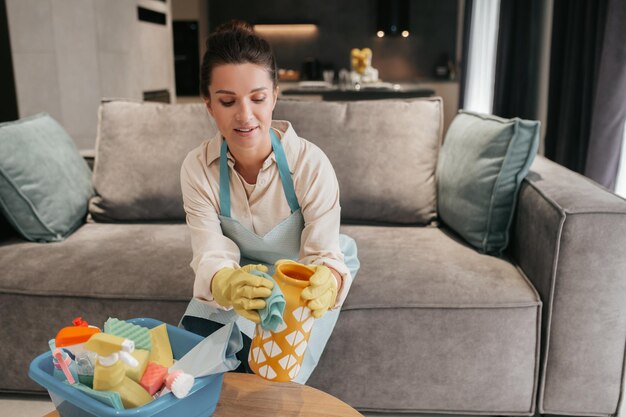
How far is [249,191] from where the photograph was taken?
4.66ft

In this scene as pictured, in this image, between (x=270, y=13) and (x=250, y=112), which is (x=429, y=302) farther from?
(x=270, y=13)

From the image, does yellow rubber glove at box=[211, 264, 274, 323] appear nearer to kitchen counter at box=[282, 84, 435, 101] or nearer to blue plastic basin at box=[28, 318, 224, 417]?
blue plastic basin at box=[28, 318, 224, 417]

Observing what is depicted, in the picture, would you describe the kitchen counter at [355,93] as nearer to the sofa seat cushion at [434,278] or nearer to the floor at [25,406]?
the sofa seat cushion at [434,278]

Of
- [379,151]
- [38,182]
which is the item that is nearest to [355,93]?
[379,151]

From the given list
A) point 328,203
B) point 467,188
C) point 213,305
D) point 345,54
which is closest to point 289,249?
point 328,203

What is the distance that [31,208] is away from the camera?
187 cm

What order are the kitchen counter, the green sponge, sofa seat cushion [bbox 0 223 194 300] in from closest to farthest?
the green sponge < sofa seat cushion [bbox 0 223 194 300] < the kitchen counter

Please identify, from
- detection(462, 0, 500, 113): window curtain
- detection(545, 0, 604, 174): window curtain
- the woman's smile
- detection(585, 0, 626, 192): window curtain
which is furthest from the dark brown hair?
detection(462, 0, 500, 113): window curtain

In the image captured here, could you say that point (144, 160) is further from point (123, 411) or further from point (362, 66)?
point (362, 66)

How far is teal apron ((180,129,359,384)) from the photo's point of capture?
136cm

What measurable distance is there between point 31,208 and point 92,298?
1.50 ft

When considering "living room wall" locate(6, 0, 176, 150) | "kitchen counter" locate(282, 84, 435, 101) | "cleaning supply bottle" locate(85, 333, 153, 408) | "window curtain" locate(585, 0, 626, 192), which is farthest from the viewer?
"kitchen counter" locate(282, 84, 435, 101)

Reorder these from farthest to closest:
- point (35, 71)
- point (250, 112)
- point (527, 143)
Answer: point (35, 71)
point (527, 143)
point (250, 112)

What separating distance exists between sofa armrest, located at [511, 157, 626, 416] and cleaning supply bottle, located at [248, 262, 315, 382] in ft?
2.80
